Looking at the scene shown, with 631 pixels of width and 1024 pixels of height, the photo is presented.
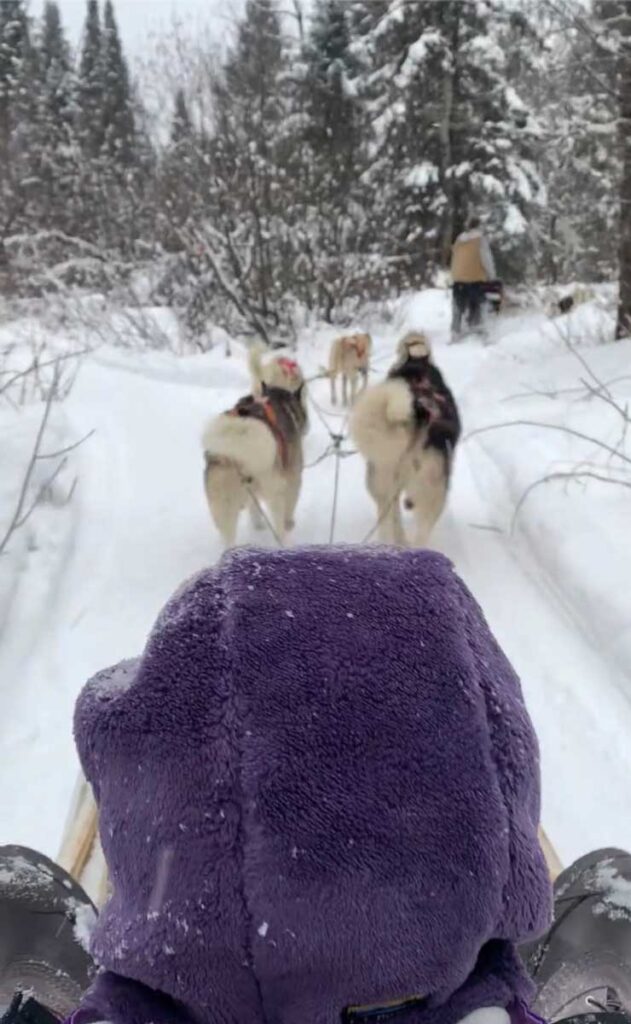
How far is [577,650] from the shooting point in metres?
3.02

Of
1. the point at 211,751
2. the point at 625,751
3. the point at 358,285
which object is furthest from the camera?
the point at 358,285

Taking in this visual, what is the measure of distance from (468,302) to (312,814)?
11852 millimetres

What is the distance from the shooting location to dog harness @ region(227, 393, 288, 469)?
11.7 feet

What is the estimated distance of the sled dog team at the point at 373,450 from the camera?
3518mm

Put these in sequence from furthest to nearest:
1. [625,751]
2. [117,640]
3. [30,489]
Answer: [30,489], [117,640], [625,751]

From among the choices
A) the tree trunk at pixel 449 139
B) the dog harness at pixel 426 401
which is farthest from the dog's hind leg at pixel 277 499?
the tree trunk at pixel 449 139

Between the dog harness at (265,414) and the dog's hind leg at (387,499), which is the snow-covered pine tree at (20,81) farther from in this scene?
the dog's hind leg at (387,499)

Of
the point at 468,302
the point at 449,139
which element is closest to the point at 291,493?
the point at 468,302

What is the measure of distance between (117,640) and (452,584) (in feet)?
8.88

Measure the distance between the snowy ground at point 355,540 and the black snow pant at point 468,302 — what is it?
4395mm

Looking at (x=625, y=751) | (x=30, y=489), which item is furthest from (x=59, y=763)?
(x=30, y=489)

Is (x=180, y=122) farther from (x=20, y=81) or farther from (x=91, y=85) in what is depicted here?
(x=91, y=85)

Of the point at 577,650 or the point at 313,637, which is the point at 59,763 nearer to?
the point at 577,650

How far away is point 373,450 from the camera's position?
146 inches
